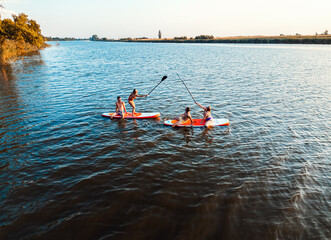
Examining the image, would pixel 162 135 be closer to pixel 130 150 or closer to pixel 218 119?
pixel 130 150

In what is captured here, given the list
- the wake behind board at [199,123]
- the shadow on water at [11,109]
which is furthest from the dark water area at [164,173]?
the wake behind board at [199,123]

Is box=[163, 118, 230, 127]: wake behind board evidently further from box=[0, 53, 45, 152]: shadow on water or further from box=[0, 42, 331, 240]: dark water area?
box=[0, 53, 45, 152]: shadow on water

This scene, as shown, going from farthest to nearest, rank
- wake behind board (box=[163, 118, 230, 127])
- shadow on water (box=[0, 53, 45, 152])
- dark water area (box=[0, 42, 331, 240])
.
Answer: wake behind board (box=[163, 118, 230, 127]) → shadow on water (box=[0, 53, 45, 152]) → dark water area (box=[0, 42, 331, 240])

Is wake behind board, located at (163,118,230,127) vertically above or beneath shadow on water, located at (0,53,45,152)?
beneath

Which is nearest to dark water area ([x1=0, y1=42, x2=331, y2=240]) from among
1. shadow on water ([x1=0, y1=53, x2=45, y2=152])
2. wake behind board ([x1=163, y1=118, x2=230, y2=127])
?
shadow on water ([x1=0, y1=53, x2=45, y2=152])

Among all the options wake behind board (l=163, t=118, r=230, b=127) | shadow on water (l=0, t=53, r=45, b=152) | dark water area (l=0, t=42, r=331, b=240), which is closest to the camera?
dark water area (l=0, t=42, r=331, b=240)

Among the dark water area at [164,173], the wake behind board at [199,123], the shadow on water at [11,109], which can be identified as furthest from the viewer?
the wake behind board at [199,123]

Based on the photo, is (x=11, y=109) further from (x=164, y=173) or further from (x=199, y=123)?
(x=199, y=123)

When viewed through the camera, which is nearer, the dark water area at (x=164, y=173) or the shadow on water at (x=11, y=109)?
the dark water area at (x=164, y=173)

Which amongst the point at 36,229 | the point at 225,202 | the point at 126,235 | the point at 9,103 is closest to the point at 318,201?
the point at 225,202

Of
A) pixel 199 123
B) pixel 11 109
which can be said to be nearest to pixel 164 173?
pixel 199 123

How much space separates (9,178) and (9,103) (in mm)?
12884

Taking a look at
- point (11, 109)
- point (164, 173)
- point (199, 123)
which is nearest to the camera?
point (164, 173)

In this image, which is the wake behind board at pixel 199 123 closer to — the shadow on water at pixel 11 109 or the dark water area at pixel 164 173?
the dark water area at pixel 164 173
